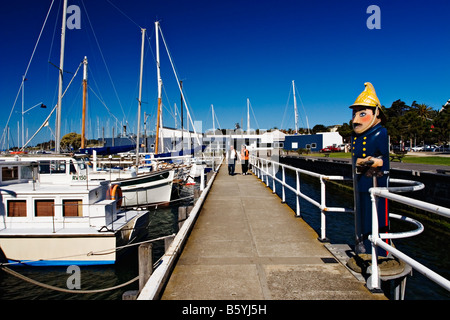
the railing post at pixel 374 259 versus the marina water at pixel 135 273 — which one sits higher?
the railing post at pixel 374 259

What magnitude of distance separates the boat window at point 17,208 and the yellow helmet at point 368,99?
35.4ft

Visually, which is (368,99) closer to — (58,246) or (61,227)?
(58,246)

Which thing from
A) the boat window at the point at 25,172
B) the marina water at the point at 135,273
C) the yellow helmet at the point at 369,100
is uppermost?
the yellow helmet at the point at 369,100

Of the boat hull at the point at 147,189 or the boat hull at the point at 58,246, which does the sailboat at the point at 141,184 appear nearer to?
the boat hull at the point at 147,189

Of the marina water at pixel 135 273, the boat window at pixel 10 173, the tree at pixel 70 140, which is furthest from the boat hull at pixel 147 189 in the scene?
the tree at pixel 70 140

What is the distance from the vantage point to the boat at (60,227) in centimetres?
982

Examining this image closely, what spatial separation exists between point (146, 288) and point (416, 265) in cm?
281

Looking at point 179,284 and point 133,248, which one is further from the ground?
point 179,284

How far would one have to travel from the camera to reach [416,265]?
108 inches

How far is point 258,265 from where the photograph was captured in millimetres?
4586

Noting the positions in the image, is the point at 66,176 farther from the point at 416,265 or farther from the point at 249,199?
the point at 416,265

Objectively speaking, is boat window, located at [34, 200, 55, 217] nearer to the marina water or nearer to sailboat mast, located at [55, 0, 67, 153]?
the marina water

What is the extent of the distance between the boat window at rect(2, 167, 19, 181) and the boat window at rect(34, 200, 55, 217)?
3.13 m

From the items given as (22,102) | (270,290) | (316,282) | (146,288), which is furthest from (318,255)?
(22,102)
